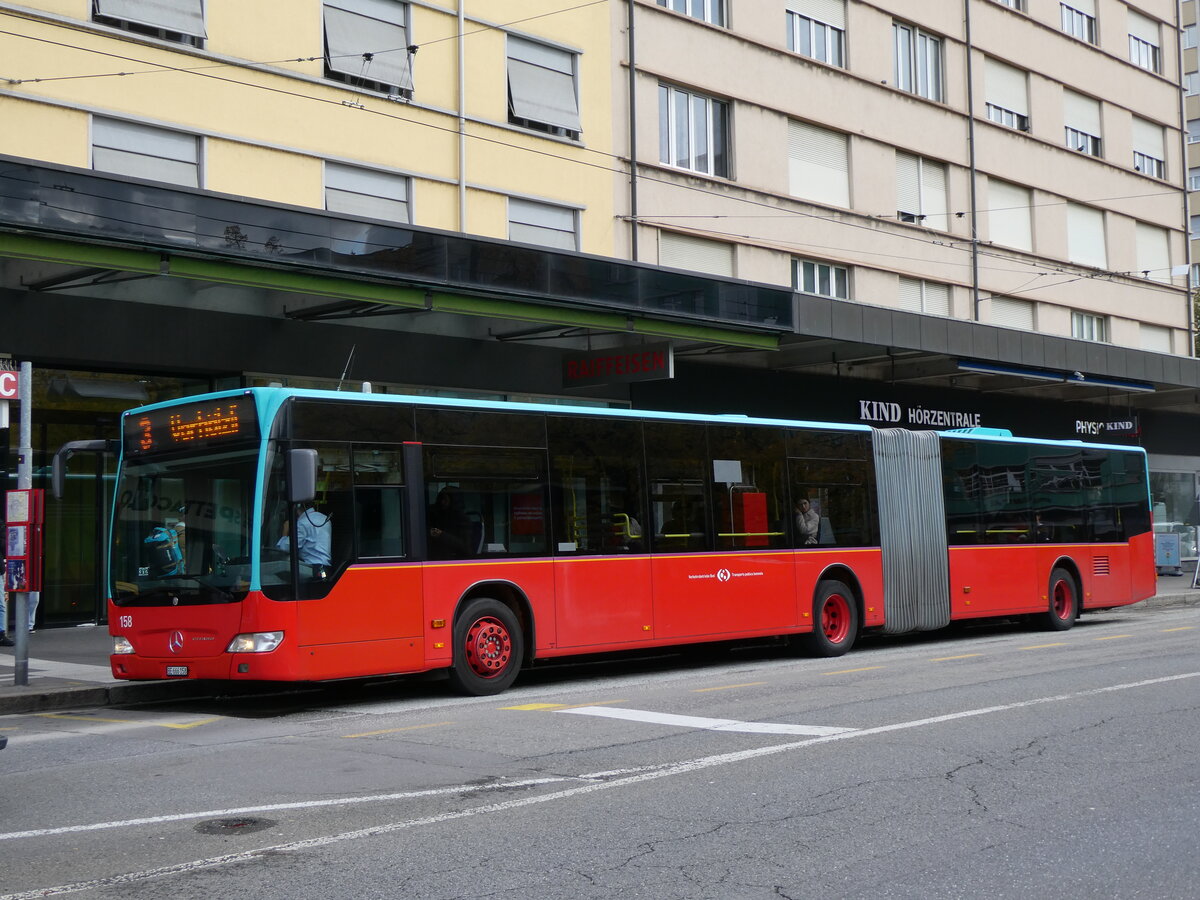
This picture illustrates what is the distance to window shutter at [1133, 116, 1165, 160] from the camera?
38781mm

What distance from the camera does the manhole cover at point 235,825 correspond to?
6598mm

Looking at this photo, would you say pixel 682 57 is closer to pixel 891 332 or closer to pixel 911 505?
pixel 891 332

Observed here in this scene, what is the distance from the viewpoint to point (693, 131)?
25984mm

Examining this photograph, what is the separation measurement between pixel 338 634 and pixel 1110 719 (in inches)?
241

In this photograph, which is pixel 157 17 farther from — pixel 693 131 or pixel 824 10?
pixel 824 10

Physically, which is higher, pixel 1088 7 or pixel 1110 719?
pixel 1088 7

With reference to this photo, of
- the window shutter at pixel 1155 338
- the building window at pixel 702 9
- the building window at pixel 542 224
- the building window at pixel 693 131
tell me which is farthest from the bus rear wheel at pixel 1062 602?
the window shutter at pixel 1155 338

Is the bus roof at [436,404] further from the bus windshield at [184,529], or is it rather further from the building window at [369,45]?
the building window at [369,45]

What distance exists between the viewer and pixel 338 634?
1141cm

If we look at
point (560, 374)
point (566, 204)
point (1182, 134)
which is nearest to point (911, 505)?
point (560, 374)

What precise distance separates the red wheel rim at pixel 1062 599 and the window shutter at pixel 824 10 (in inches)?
546

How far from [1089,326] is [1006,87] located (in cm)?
672

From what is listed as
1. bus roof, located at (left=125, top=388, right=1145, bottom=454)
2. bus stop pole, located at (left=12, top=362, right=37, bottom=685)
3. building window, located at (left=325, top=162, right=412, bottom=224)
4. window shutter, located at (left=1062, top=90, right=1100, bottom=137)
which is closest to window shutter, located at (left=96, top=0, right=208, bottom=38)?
building window, located at (left=325, top=162, right=412, bottom=224)

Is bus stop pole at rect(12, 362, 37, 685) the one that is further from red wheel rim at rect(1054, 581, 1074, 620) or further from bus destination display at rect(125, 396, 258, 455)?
red wheel rim at rect(1054, 581, 1074, 620)
